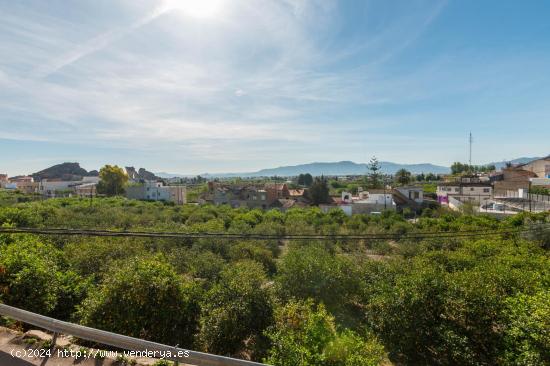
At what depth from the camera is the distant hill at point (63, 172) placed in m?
127

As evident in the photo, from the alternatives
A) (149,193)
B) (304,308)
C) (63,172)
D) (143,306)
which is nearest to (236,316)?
(304,308)

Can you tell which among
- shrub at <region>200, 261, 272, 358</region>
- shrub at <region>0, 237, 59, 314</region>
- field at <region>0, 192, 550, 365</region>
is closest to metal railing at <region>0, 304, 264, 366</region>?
field at <region>0, 192, 550, 365</region>

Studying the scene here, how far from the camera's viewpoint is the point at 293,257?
45.1ft

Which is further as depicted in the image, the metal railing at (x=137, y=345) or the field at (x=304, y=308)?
the field at (x=304, y=308)

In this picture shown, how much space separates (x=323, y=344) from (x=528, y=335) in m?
5.53

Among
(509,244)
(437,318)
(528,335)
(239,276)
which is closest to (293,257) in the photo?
(239,276)

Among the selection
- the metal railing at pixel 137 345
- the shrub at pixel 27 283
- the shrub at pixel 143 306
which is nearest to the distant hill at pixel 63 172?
the shrub at pixel 27 283

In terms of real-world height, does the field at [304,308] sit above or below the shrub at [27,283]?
below

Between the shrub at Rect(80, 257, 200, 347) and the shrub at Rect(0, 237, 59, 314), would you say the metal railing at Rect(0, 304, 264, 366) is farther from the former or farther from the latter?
the shrub at Rect(0, 237, 59, 314)

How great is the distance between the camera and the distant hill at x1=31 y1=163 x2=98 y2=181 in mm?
126569

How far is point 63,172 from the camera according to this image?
445ft

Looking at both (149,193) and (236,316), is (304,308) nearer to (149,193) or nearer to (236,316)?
(236,316)

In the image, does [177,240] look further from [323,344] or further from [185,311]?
[323,344]

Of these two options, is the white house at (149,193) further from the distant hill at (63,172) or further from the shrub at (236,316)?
the distant hill at (63,172)
